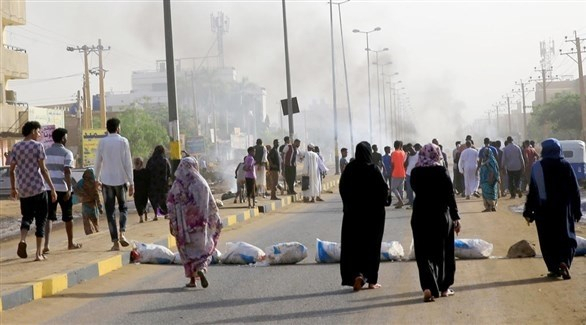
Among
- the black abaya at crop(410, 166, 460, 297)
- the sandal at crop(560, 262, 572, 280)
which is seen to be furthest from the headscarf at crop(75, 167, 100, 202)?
the sandal at crop(560, 262, 572, 280)

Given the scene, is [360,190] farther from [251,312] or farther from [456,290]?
[251,312]

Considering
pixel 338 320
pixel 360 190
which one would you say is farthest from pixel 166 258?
pixel 338 320

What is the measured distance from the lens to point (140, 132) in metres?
93.2

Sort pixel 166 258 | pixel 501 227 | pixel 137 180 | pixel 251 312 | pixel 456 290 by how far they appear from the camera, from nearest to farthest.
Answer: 1. pixel 251 312
2. pixel 456 290
3. pixel 166 258
4. pixel 501 227
5. pixel 137 180

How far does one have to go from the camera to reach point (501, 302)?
957cm

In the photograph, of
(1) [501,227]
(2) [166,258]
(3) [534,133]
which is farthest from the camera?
(3) [534,133]

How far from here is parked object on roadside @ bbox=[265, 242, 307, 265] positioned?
13.3 meters

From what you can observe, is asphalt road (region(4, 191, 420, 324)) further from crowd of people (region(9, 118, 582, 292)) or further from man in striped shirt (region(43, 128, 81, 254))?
man in striped shirt (region(43, 128, 81, 254))

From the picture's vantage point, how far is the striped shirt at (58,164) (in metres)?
14.6

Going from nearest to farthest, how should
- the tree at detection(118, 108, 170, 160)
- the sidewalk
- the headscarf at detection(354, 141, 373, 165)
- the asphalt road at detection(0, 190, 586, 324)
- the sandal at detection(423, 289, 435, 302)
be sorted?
the asphalt road at detection(0, 190, 586, 324), the sandal at detection(423, 289, 435, 302), the sidewalk, the headscarf at detection(354, 141, 373, 165), the tree at detection(118, 108, 170, 160)

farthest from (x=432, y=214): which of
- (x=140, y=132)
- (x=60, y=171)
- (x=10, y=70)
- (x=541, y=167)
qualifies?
(x=140, y=132)

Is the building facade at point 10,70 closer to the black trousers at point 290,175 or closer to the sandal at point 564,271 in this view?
the black trousers at point 290,175

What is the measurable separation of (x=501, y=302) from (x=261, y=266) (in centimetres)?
434

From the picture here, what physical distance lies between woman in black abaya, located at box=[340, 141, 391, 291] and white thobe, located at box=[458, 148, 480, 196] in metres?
16.7
